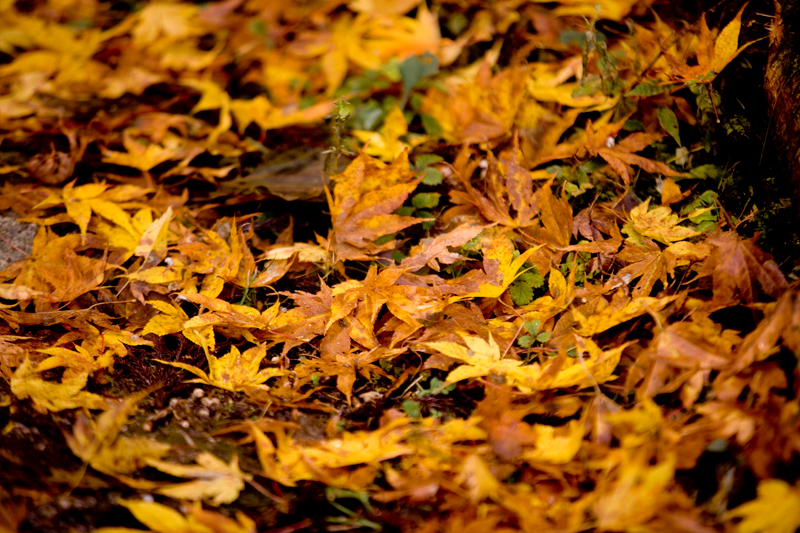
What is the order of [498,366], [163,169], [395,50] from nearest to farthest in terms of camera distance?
[498,366]
[163,169]
[395,50]

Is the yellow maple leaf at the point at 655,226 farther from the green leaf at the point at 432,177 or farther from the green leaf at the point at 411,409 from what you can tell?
the green leaf at the point at 411,409

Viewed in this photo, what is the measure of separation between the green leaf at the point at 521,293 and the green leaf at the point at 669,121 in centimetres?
51

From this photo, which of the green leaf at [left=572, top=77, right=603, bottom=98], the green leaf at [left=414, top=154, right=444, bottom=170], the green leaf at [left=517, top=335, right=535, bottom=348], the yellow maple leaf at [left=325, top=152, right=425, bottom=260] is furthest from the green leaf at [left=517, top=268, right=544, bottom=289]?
the green leaf at [left=572, top=77, right=603, bottom=98]

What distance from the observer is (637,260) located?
3.47ft

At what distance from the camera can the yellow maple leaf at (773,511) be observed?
2.15 feet

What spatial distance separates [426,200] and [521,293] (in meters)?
0.35

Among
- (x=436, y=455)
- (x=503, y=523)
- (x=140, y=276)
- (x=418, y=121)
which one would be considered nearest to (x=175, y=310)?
(x=140, y=276)

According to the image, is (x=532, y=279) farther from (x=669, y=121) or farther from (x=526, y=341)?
(x=669, y=121)

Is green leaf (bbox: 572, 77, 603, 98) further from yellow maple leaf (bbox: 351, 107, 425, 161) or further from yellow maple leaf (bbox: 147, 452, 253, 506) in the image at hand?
yellow maple leaf (bbox: 147, 452, 253, 506)

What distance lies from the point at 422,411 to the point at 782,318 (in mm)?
603

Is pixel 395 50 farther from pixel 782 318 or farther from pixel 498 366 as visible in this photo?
pixel 782 318

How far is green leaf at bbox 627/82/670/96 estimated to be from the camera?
1228 millimetres

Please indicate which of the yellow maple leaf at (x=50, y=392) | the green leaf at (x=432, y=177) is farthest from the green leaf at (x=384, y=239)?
the yellow maple leaf at (x=50, y=392)

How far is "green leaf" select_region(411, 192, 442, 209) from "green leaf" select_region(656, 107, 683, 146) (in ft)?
1.80
